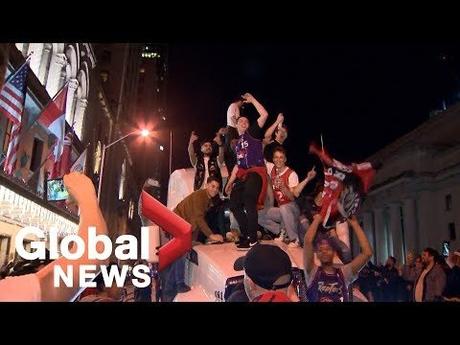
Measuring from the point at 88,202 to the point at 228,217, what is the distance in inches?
156

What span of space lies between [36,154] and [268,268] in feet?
46.9

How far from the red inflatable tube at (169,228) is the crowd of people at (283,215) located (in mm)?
141

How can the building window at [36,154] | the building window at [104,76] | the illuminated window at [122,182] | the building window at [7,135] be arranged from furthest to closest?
the building window at [104,76]
the illuminated window at [122,182]
the building window at [36,154]
the building window at [7,135]

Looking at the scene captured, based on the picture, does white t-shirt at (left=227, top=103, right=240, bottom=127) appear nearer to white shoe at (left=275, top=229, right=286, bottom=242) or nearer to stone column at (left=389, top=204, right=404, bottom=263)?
white shoe at (left=275, top=229, right=286, bottom=242)

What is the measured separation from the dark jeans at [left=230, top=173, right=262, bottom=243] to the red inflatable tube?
2.10ft

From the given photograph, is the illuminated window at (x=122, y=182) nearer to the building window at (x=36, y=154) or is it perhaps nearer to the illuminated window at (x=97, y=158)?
the illuminated window at (x=97, y=158)

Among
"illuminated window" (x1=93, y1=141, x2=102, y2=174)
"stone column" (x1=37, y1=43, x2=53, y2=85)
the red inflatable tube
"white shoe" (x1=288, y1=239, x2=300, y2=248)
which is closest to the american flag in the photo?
the red inflatable tube

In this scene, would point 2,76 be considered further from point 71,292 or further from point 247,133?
point 71,292

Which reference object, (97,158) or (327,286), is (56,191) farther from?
(97,158)

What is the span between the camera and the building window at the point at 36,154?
1535 cm

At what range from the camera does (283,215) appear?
5.77 meters

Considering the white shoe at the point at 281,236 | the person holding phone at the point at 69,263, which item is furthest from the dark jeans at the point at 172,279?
the person holding phone at the point at 69,263

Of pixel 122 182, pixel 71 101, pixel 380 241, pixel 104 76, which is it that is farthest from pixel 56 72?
pixel 122 182
